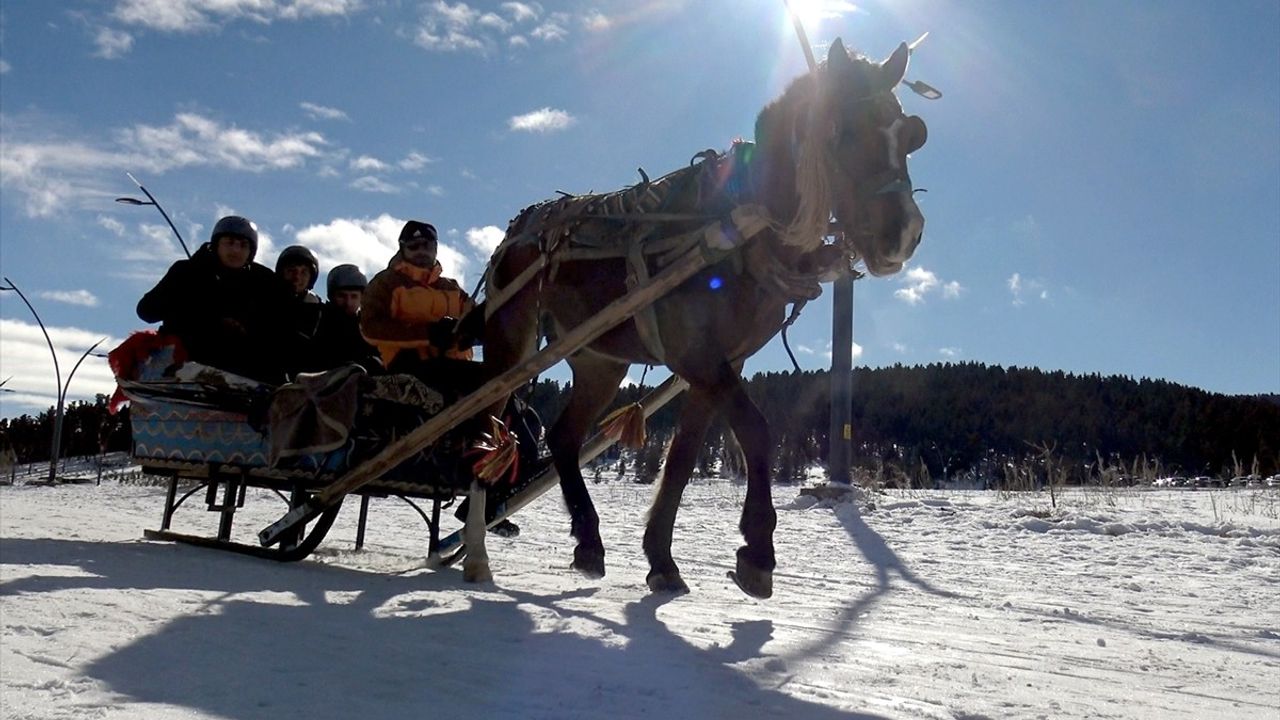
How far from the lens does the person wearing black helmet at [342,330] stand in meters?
6.26

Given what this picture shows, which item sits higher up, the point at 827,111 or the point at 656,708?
the point at 827,111

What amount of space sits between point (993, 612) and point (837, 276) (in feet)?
4.57

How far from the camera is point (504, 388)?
415 centimetres

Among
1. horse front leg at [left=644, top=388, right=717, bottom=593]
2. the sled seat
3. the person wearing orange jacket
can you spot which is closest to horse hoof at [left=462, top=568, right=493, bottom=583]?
horse front leg at [left=644, top=388, right=717, bottom=593]

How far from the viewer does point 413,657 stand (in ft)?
8.14

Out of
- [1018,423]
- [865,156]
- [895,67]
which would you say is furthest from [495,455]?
[1018,423]

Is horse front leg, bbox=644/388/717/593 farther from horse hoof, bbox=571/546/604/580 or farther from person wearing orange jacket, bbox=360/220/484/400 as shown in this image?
person wearing orange jacket, bbox=360/220/484/400

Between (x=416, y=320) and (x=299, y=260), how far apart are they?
2207mm

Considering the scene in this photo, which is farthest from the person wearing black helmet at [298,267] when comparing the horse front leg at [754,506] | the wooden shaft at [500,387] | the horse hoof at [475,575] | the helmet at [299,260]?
the horse front leg at [754,506]

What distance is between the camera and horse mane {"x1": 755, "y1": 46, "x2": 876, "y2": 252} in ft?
11.5

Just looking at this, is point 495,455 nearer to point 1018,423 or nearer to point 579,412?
point 579,412

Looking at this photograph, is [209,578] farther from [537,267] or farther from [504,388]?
[537,267]

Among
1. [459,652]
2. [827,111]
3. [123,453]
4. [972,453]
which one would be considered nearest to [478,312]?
[827,111]

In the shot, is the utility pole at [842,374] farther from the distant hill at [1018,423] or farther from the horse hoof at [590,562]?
the horse hoof at [590,562]
